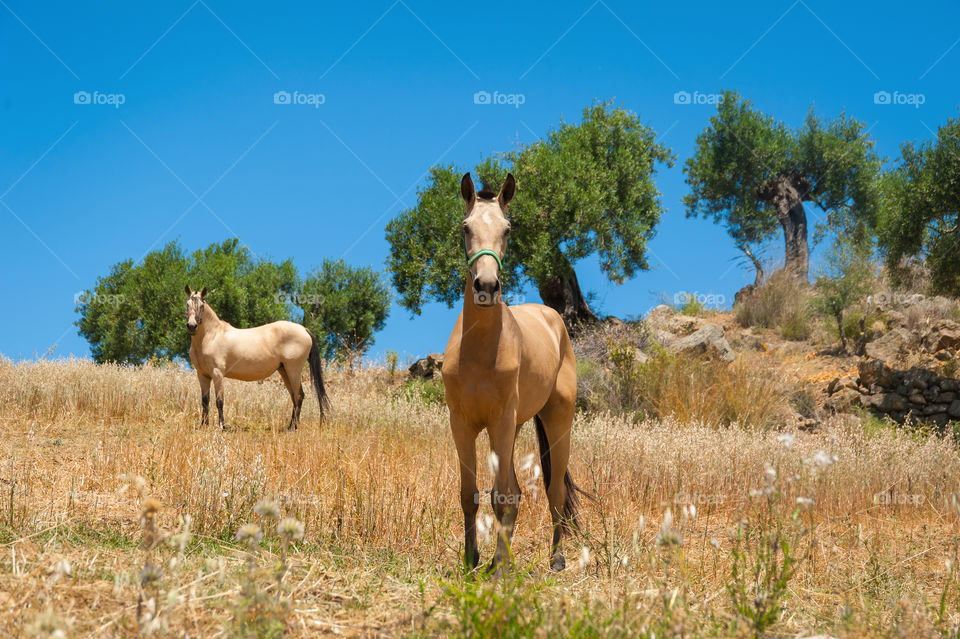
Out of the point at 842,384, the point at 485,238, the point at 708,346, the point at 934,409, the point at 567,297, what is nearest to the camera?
the point at 485,238

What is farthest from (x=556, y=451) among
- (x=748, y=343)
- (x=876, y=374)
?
(x=748, y=343)

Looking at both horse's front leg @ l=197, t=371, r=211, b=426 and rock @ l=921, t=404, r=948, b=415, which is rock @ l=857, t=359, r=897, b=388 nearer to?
rock @ l=921, t=404, r=948, b=415

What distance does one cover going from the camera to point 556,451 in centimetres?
530

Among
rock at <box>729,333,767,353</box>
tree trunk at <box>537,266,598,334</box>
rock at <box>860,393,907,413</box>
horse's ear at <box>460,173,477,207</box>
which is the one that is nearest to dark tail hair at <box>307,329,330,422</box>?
horse's ear at <box>460,173,477,207</box>

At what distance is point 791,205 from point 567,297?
16017 millimetres

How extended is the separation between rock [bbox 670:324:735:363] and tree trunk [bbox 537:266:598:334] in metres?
8.06

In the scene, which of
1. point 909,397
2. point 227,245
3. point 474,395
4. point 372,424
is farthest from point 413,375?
point 227,245

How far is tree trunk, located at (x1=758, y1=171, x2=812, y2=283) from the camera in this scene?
33.1 metres

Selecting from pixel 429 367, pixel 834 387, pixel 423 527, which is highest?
pixel 429 367

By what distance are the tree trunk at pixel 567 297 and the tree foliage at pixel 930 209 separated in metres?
10.3

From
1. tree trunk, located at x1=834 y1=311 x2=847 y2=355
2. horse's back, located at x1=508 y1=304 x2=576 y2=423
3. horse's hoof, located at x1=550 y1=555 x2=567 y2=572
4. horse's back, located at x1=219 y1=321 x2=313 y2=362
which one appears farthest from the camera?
tree trunk, located at x1=834 y1=311 x2=847 y2=355

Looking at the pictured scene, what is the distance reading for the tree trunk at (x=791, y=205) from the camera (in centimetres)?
3312

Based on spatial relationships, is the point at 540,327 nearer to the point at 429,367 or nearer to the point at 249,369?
the point at 249,369

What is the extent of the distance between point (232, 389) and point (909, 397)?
14.9 metres
